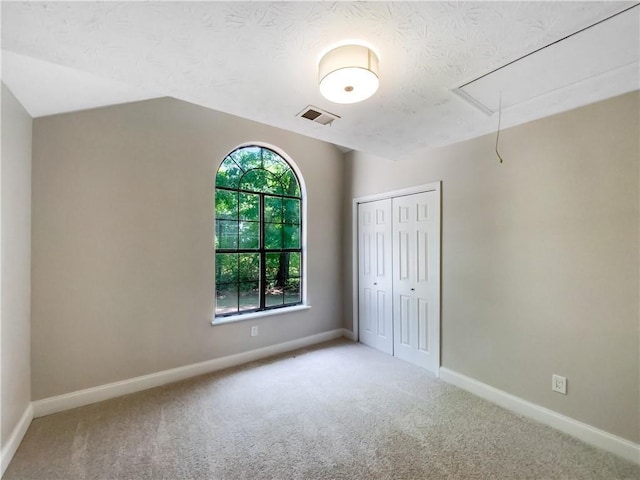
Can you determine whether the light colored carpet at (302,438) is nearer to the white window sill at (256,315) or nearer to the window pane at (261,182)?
the white window sill at (256,315)

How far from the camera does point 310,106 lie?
77.9 inches

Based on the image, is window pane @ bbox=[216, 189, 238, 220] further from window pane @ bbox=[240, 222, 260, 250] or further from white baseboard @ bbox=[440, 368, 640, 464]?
white baseboard @ bbox=[440, 368, 640, 464]

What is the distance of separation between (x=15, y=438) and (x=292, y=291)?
8.65ft

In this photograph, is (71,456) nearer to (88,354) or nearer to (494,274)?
(88,354)

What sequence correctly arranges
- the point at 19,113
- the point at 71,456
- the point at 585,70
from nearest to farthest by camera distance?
1. the point at 585,70
2. the point at 71,456
3. the point at 19,113

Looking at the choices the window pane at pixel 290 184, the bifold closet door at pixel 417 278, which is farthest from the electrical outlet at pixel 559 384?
the window pane at pixel 290 184

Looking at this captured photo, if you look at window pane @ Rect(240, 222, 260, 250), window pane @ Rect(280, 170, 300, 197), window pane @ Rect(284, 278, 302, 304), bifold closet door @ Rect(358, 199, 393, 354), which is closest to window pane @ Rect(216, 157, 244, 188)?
window pane @ Rect(240, 222, 260, 250)

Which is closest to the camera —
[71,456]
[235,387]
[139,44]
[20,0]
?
[20,0]

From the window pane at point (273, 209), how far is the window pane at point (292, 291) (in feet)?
2.79

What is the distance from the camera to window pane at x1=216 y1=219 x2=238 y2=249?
3.25m

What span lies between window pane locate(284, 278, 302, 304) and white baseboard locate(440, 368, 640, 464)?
77.4 inches

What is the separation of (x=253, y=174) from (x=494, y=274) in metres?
2.81

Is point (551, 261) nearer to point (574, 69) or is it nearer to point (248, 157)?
point (574, 69)

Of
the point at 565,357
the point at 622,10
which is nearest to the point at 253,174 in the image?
the point at 622,10
